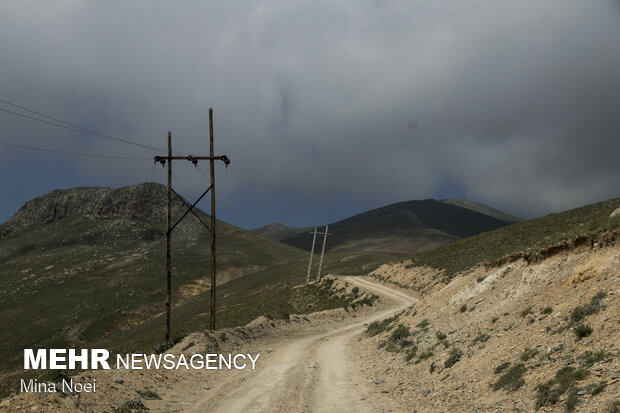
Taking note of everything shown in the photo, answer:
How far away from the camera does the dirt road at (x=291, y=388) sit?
1355 centimetres

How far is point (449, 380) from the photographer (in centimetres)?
1377

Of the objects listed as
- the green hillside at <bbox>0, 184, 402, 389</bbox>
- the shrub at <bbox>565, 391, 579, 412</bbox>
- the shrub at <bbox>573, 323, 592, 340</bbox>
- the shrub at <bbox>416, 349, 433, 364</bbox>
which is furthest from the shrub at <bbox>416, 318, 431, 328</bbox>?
the green hillside at <bbox>0, 184, 402, 389</bbox>

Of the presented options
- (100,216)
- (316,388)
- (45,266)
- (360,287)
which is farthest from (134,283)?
(316,388)

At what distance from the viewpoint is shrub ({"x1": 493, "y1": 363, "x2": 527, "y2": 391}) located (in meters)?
10.8

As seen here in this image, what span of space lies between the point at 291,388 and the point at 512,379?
8488 millimetres

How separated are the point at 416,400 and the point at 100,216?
8002 inches

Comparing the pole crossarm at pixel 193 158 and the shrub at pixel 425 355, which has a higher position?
the pole crossarm at pixel 193 158

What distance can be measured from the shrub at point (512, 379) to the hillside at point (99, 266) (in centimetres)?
7291

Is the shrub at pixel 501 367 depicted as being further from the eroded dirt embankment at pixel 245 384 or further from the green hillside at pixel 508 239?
the green hillside at pixel 508 239

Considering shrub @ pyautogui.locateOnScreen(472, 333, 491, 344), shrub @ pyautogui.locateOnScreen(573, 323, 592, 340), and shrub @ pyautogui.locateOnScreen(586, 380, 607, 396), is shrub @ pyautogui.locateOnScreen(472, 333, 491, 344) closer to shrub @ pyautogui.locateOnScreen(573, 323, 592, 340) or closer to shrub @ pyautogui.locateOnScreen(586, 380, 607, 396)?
shrub @ pyautogui.locateOnScreen(573, 323, 592, 340)

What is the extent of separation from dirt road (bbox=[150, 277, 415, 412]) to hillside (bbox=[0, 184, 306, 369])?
198ft

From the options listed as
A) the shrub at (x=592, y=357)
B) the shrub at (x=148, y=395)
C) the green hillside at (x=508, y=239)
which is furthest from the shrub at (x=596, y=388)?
the green hillside at (x=508, y=239)

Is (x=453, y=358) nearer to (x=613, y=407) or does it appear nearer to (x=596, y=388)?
(x=596, y=388)

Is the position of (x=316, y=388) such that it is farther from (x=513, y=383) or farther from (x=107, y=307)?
(x=107, y=307)
